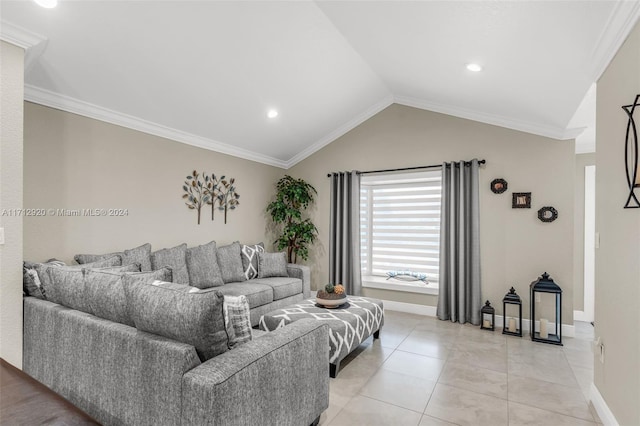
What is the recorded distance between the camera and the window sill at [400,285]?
4774mm

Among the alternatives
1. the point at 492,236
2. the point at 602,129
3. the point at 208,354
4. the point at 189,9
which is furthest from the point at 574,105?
the point at 208,354

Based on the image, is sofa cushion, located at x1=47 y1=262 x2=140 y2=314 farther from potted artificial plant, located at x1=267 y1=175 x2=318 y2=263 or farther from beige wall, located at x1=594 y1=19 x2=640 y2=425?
potted artificial plant, located at x1=267 y1=175 x2=318 y2=263

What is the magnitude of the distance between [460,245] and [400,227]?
1102 mm

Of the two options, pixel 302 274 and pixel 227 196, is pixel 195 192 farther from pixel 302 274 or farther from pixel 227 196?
pixel 302 274

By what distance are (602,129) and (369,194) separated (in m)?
3.48

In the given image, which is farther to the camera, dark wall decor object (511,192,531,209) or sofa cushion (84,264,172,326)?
dark wall decor object (511,192,531,209)

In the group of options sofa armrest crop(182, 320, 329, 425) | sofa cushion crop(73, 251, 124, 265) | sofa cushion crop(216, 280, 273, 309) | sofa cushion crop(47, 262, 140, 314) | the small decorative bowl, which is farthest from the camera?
sofa cushion crop(216, 280, 273, 309)

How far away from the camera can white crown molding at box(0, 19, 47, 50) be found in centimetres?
229

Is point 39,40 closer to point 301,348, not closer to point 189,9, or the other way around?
point 189,9

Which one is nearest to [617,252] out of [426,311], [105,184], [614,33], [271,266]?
[614,33]

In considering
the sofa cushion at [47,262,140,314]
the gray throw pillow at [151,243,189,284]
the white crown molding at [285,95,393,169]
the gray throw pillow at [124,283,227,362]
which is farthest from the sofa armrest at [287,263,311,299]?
the gray throw pillow at [124,283,227,362]

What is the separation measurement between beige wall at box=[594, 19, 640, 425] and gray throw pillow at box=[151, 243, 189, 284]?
3.89 meters

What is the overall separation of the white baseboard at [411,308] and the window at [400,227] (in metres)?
0.23

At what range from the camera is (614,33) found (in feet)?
6.59
